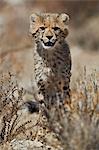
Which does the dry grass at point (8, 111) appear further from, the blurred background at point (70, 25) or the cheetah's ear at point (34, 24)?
the blurred background at point (70, 25)

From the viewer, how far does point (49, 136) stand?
28.2ft

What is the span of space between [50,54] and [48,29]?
1.13 feet

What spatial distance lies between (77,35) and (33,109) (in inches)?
545

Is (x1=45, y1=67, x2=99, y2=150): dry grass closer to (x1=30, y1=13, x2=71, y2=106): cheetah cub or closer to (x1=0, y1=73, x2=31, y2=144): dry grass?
(x1=30, y1=13, x2=71, y2=106): cheetah cub

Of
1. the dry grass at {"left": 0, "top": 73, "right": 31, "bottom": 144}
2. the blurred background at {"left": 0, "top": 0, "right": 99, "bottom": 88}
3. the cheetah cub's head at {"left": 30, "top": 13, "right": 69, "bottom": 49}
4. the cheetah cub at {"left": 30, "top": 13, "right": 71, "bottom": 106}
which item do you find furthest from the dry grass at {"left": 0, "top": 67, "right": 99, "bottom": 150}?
the blurred background at {"left": 0, "top": 0, "right": 99, "bottom": 88}

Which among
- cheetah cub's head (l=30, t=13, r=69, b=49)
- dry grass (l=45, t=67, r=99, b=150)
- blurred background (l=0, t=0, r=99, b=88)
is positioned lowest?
blurred background (l=0, t=0, r=99, b=88)

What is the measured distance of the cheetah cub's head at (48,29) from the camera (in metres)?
8.50

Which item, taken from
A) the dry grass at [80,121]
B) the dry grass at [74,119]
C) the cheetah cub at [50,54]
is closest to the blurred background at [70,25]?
the cheetah cub at [50,54]

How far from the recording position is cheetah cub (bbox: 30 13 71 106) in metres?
8.59

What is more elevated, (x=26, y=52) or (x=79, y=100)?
(x=79, y=100)

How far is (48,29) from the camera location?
28.2 ft

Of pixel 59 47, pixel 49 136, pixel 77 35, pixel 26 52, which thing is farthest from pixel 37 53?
pixel 77 35

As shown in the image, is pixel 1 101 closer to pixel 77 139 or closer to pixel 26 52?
pixel 77 139

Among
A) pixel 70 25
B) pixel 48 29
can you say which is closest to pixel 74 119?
pixel 48 29
